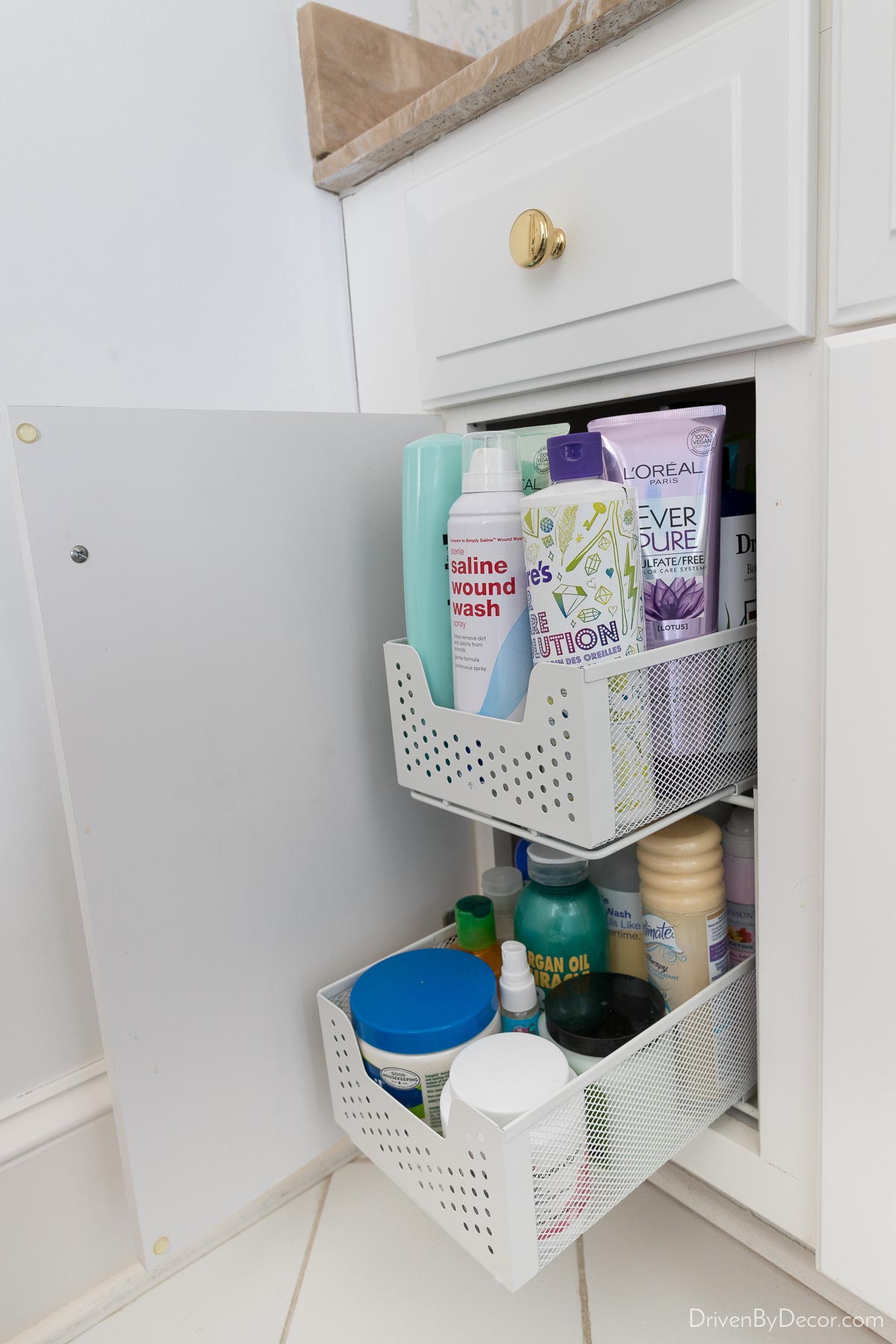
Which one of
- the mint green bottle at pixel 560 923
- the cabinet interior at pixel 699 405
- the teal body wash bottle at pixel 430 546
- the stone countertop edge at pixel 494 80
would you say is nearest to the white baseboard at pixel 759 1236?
the cabinet interior at pixel 699 405

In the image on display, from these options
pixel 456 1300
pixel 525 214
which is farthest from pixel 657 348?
pixel 456 1300

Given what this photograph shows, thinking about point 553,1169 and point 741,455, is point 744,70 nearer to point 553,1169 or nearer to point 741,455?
point 741,455

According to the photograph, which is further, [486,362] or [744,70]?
[486,362]

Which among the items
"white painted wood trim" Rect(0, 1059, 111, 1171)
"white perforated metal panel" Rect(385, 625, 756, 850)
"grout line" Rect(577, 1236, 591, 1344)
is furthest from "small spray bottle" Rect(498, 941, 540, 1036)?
→ "white painted wood trim" Rect(0, 1059, 111, 1171)

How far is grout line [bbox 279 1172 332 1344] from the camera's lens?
2.09 feet

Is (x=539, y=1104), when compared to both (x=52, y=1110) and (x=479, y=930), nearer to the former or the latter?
(x=479, y=930)

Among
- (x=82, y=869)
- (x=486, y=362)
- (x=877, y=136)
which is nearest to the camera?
(x=877, y=136)

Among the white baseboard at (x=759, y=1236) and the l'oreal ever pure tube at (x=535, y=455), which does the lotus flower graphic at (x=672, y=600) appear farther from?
the white baseboard at (x=759, y=1236)

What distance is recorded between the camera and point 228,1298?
0.67 meters

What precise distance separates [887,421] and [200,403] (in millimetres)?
535

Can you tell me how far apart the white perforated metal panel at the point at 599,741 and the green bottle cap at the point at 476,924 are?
0.44 ft

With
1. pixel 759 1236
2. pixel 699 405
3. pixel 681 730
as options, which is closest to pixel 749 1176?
pixel 759 1236

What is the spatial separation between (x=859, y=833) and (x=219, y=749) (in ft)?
1.33

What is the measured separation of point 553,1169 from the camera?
500 millimetres
